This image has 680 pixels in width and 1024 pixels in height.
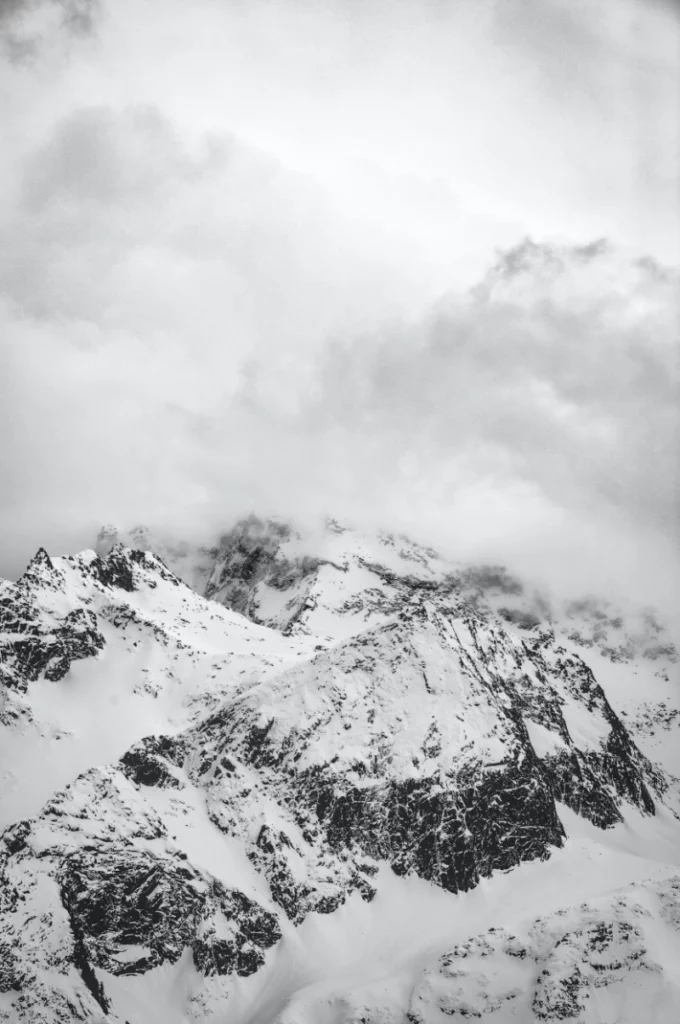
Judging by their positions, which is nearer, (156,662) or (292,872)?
(292,872)

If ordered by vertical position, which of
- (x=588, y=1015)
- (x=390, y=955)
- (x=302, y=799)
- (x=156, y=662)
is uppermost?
(x=156, y=662)

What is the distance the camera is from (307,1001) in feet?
447

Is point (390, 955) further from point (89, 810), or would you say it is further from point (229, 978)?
point (89, 810)

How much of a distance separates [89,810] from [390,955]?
201 ft

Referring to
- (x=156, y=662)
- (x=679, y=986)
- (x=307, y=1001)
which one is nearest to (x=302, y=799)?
(x=307, y=1001)

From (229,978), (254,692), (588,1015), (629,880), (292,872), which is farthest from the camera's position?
(254,692)

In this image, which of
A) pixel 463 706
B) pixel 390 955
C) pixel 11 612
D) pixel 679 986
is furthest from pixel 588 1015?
pixel 11 612

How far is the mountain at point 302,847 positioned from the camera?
13462cm

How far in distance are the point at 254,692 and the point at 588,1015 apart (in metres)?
89.0

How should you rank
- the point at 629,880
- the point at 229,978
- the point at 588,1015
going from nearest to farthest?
1. the point at 588,1015
2. the point at 229,978
3. the point at 629,880

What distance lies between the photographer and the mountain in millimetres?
134625

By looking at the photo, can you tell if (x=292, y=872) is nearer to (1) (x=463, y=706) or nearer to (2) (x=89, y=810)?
(2) (x=89, y=810)

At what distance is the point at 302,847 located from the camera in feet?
523

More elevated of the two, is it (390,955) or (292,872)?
(292,872)
